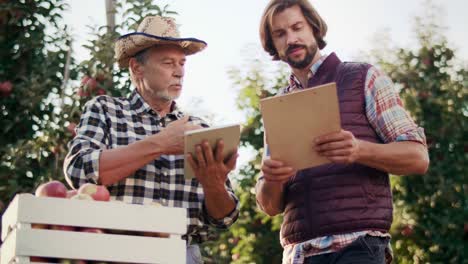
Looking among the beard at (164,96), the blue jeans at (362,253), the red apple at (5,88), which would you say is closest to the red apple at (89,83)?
the red apple at (5,88)

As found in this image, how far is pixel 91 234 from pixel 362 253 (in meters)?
1.15

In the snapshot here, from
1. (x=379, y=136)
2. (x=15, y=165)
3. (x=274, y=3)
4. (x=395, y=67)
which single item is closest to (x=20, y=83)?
(x=15, y=165)

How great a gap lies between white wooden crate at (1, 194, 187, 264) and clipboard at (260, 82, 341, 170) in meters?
0.60

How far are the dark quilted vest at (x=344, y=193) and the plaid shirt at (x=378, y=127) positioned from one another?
2 centimetres

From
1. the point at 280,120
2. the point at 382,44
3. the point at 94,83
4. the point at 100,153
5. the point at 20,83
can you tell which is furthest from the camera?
the point at 382,44

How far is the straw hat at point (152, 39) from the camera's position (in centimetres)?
404

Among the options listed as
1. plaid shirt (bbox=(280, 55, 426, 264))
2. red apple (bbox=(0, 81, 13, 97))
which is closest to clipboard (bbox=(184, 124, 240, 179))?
plaid shirt (bbox=(280, 55, 426, 264))

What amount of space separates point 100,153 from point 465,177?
4.97m

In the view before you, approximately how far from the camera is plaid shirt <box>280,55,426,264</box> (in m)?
3.53

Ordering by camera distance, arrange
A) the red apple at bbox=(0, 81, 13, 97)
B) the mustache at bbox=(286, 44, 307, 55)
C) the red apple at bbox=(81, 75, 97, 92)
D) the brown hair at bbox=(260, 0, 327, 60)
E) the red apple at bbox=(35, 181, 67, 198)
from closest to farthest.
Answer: the red apple at bbox=(35, 181, 67, 198) → the mustache at bbox=(286, 44, 307, 55) → the brown hair at bbox=(260, 0, 327, 60) → the red apple at bbox=(81, 75, 97, 92) → the red apple at bbox=(0, 81, 13, 97)

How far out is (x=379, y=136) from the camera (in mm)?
3668

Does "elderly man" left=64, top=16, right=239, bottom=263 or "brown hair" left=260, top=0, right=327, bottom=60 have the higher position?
"brown hair" left=260, top=0, right=327, bottom=60

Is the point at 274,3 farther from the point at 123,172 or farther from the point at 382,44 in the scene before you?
the point at 382,44

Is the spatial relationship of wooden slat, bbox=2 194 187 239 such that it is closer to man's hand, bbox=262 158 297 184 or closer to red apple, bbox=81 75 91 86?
man's hand, bbox=262 158 297 184
